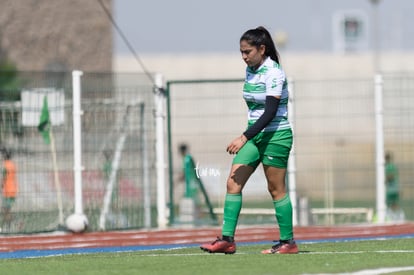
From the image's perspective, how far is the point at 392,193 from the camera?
80.0 ft

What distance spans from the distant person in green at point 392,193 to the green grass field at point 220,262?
9555 millimetres

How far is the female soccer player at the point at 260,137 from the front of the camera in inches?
497

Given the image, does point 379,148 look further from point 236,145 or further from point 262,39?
point 236,145

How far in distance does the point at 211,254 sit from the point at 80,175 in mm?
8281

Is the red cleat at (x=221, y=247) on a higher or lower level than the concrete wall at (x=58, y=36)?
lower

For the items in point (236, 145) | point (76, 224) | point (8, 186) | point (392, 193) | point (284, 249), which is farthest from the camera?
point (392, 193)

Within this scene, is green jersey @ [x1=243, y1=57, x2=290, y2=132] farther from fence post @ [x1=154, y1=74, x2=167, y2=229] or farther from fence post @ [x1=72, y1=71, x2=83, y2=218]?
fence post @ [x1=154, y1=74, x2=167, y2=229]

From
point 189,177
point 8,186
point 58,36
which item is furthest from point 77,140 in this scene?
point 58,36

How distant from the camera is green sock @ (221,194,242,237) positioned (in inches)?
498

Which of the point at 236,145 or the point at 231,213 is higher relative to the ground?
the point at 236,145

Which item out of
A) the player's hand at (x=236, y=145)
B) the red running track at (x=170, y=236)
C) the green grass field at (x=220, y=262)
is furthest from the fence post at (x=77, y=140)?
the player's hand at (x=236, y=145)

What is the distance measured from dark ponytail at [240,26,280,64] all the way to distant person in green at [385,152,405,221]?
33.2 feet

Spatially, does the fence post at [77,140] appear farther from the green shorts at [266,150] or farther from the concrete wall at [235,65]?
the concrete wall at [235,65]

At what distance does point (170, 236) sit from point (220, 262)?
6962 millimetres
